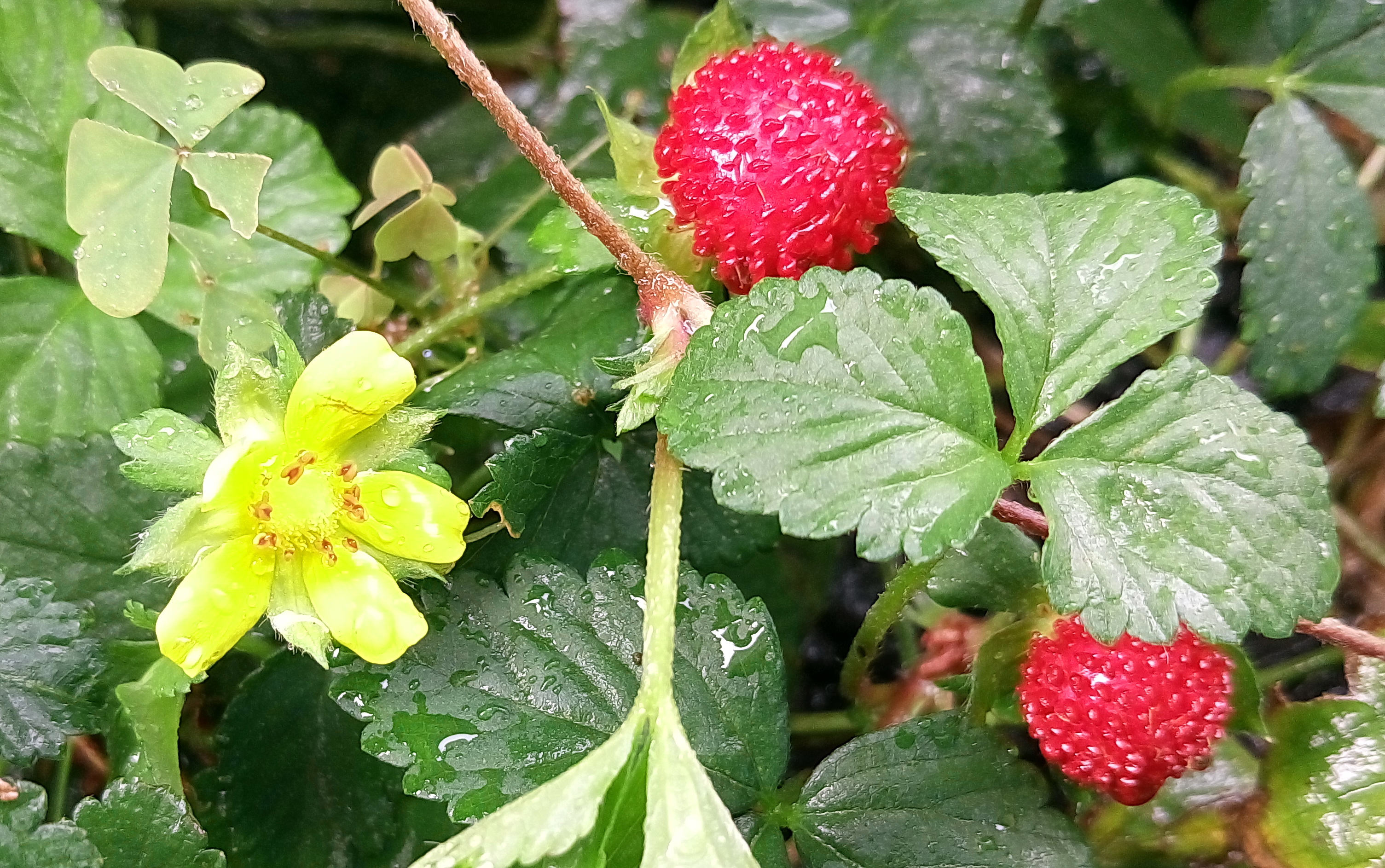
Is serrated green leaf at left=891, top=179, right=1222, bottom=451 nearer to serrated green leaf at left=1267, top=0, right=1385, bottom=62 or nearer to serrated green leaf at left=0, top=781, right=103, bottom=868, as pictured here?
serrated green leaf at left=1267, top=0, right=1385, bottom=62

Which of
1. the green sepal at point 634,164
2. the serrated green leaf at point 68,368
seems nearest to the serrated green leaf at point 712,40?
the green sepal at point 634,164

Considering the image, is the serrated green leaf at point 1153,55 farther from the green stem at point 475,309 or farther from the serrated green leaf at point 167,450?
the serrated green leaf at point 167,450

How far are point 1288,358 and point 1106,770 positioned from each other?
18.4 inches

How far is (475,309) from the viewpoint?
86 centimetres

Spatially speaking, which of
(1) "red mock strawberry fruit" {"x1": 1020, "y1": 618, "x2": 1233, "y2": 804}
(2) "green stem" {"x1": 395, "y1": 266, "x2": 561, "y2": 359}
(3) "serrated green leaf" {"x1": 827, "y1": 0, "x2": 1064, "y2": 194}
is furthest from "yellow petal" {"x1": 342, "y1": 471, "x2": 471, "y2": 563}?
(3) "serrated green leaf" {"x1": 827, "y1": 0, "x2": 1064, "y2": 194}

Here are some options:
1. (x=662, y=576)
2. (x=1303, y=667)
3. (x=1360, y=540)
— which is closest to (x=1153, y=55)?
(x=1360, y=540)

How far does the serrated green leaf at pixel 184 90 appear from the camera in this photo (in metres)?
0.76

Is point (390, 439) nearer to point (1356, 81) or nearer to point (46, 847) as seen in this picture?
point (46, 847)

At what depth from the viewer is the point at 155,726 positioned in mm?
734

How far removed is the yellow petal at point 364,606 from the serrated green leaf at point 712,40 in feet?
1.46

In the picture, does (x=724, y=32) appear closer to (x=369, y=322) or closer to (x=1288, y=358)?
(x=369, y=322)

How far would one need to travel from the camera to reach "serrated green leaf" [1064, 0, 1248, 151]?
1.12m

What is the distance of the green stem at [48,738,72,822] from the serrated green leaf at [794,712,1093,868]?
23.3 inches

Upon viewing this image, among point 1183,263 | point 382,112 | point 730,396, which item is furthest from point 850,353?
point 382,112
